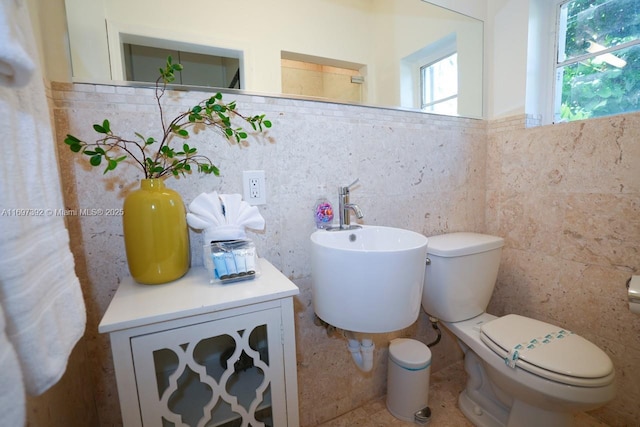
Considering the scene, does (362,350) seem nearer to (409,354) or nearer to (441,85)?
(409,354)

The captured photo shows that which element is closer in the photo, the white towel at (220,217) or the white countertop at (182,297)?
the white countertop at (182,297)

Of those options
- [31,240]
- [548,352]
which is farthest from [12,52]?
[548,352]

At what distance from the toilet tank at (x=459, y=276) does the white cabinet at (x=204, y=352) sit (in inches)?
27.4

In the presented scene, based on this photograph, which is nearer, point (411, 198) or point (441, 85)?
point (411, 198)

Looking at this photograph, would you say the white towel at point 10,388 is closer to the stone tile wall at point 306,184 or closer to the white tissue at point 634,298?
the stone tile wall at point 306,184

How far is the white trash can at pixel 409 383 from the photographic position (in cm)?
114

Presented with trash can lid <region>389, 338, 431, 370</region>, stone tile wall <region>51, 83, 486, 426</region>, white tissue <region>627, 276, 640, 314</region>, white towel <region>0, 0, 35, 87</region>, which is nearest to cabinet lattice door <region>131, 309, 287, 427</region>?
stone tile wall <region>51, 83, 486, 426</region>

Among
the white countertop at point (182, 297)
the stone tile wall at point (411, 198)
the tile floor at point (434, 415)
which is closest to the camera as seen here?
the white countertop at point (182, 297)

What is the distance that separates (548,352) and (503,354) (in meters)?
0.13

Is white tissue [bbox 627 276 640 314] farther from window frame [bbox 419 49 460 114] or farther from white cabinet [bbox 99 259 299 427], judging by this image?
white cabinet [bbox 99 259 299 427]

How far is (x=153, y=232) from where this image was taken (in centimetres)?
67

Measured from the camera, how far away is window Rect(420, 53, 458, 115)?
4.35 feet

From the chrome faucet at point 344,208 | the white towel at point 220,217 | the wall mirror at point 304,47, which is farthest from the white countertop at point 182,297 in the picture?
the wall mirror at point 304,47

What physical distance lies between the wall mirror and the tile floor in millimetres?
1323
